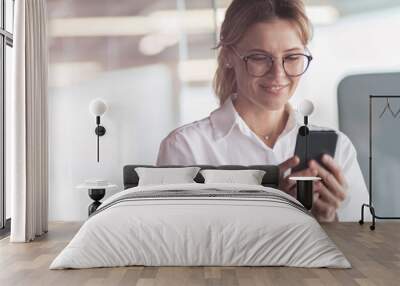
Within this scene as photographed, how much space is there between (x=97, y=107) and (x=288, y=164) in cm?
240

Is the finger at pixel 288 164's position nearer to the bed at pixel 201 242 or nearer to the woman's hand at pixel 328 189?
the woman's hand at pixel 328 189

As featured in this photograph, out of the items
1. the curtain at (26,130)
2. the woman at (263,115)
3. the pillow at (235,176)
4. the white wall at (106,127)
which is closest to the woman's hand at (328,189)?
the woman at (263,115)

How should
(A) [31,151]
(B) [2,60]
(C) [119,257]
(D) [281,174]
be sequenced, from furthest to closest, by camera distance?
(D) [281,174], (B) [2,60], (A) [31,151], (C) [119,257]

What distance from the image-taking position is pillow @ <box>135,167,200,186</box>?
6.95 m

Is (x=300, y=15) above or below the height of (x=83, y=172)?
above

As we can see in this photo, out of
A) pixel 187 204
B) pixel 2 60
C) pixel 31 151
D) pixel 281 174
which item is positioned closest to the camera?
pixel 187 204

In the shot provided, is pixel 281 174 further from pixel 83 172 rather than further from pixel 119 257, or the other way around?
pixel 119 257

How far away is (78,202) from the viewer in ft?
25.1

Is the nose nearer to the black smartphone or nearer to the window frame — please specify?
the black smartphone

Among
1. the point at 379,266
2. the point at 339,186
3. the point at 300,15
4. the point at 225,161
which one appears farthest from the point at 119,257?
the point at 300,15

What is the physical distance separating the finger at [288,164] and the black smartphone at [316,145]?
0.04 m

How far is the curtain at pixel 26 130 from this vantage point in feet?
20.0

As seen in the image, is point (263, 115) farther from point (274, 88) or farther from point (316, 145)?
point (316, 145)

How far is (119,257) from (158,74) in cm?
341
